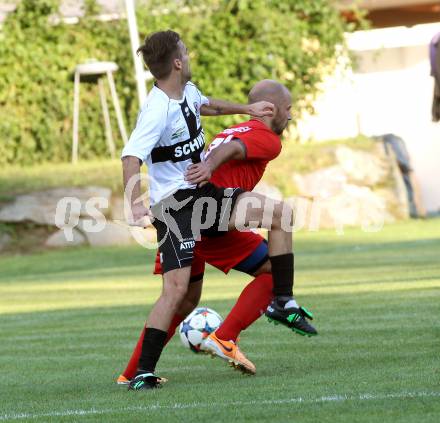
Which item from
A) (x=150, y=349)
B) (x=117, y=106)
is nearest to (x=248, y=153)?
(x=150, y=349)

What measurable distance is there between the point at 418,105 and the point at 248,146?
1789 centimetres

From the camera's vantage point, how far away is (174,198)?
6488 mm

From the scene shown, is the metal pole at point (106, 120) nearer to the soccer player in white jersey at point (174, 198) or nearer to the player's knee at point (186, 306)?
the player's knee at point (186, 306)

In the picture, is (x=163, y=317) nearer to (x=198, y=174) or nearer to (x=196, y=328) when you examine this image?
(x=198, y=174)

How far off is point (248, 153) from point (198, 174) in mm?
439

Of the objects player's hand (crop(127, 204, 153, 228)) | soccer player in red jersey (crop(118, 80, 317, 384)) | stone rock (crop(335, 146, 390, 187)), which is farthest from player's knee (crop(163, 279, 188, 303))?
stone rock (crop(335, 146, 390, 187))

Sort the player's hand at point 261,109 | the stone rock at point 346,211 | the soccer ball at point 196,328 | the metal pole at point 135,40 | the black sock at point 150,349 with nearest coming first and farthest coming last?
1. the black sock at point 150,349
2. the player's hand at point 261,109
3. the soccer ball at point 196,328
4. the stone rock at point 346,211
5. the metal pole at point 135,40

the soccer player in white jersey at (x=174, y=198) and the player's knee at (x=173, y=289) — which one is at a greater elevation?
the soccer player in white jersey at (x=174, y=198)

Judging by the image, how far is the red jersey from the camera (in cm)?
680

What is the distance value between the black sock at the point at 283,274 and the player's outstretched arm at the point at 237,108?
811mm

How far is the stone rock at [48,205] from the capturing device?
1885 cm

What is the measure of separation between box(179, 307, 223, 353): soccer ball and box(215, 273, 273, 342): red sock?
50 cm

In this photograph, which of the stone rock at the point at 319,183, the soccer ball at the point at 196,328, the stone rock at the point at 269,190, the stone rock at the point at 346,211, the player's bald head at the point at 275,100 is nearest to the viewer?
the player's bald head at the point at 275,100

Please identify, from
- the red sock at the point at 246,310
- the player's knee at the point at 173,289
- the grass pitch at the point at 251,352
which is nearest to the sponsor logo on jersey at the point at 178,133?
the player's knee at the point at 173,289
